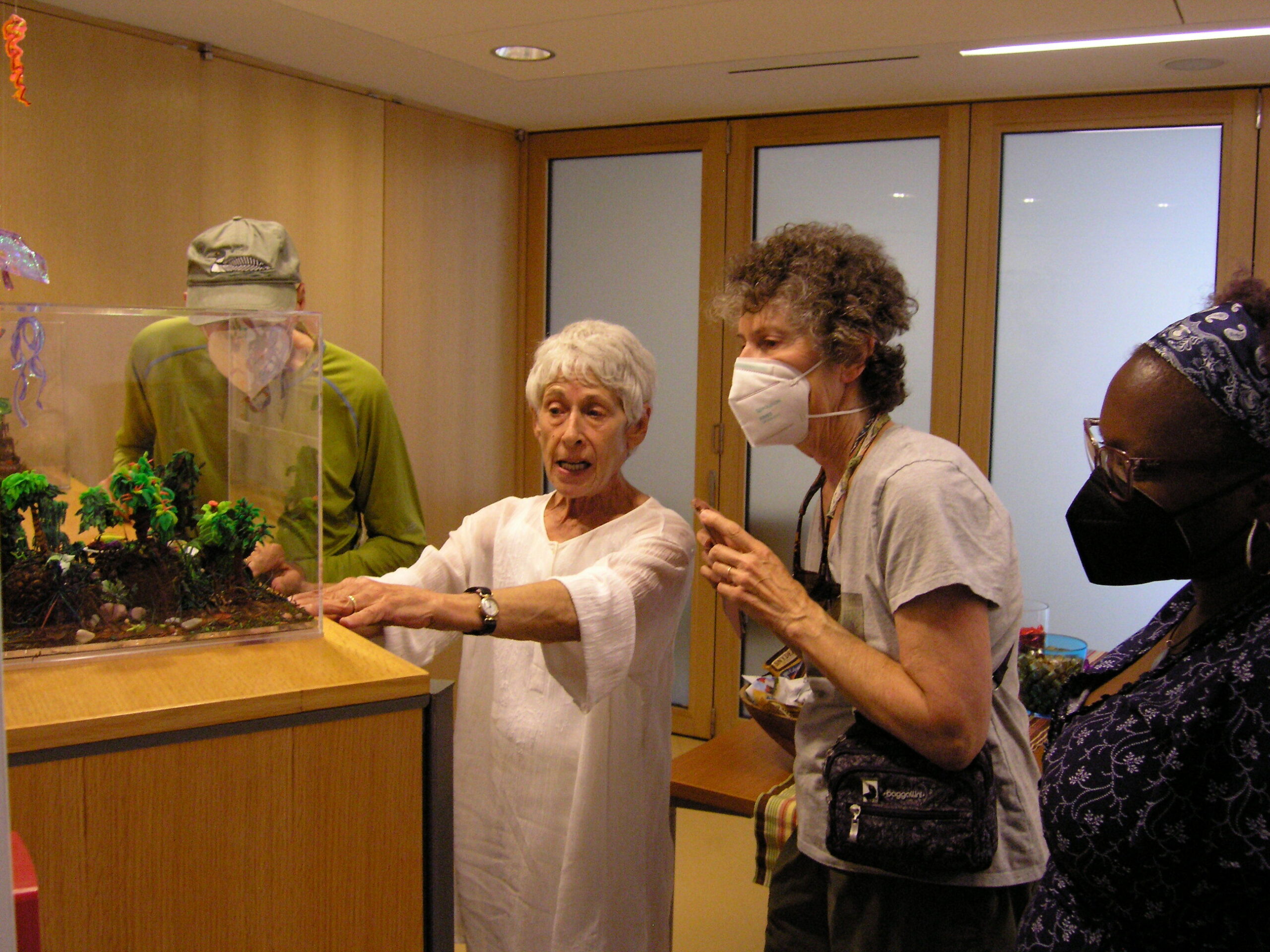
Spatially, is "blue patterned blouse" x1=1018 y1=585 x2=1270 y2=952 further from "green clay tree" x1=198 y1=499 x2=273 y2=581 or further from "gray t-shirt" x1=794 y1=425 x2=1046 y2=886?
"green clay tree" x1=198 y1=499 x2=273 y2=581

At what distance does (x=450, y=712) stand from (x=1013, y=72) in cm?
307

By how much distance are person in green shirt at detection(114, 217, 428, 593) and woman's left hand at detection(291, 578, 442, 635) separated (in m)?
0.14

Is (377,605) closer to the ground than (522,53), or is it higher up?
closer to the ground

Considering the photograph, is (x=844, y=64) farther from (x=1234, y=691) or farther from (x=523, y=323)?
(x=1234, y=691)

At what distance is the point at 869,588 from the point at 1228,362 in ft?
1.63

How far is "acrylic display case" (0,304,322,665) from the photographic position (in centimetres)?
108

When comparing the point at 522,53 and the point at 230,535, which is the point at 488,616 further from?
the point at 522,53

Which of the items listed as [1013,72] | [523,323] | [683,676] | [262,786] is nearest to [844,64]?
[1013,72]

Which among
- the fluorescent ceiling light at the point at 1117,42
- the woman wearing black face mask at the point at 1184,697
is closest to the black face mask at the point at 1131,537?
the woman wearing black face mask at the point at 1184,697

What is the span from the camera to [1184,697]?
97 centimetres

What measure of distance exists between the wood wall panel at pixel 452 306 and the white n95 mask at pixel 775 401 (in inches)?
105

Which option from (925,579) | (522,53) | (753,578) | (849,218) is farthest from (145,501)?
(849,218)

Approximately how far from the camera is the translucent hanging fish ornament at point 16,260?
966 millimetres

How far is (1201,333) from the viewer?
101 centimetres
